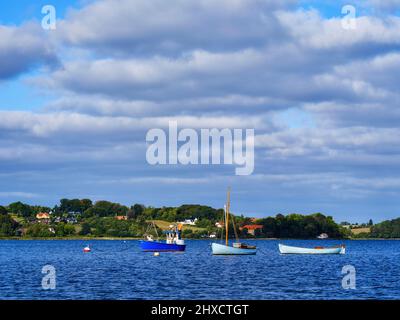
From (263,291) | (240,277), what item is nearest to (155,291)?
(263,291)

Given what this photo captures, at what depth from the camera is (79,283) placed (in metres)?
91.3
